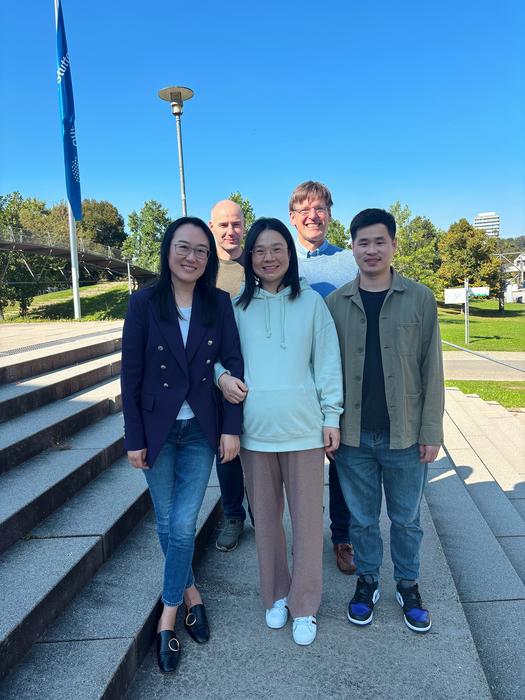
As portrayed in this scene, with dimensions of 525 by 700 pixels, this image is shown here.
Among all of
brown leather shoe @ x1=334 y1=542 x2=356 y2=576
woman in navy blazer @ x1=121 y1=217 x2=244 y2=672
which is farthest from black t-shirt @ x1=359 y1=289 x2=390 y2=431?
brown leather shoe @ x1=334 y1=542 x2=356 y2=576

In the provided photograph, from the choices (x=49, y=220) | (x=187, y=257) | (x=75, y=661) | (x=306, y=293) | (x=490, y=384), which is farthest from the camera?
(x=49, y=220)

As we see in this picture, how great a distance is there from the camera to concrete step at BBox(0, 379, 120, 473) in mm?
3158

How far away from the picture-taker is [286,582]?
2391mm

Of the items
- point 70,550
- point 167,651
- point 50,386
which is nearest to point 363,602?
point 167,651

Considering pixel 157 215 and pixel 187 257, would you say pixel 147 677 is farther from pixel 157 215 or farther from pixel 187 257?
pixel 157 215

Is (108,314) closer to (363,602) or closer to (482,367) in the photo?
(482,367)

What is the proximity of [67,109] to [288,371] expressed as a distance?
13.2 meters

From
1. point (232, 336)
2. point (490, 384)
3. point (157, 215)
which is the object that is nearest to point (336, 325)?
point (232, 336)

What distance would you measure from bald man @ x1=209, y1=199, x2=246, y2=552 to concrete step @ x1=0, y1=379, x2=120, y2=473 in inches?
54.5

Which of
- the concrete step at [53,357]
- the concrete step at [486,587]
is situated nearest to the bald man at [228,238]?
the concrete step at [486,587]

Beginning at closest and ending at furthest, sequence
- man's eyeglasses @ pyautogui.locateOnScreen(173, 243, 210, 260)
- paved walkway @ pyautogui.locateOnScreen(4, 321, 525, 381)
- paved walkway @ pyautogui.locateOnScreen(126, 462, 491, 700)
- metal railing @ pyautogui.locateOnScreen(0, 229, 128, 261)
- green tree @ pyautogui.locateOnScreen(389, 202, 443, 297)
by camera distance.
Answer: paved walkway @ pyautogui.locateOnScreen(126, 462, 491, 700) < man's eyeglasses @ pyautogui.locateOnScreen(173, 243, 210, 260) < paved walkway @ pyautogui.locateOnScreen(4, 321, 525, 381) < metal railing @ pyautogui.locateOnScreen(0, 229, 128, 261) < green tree @ pyautogui.locateOnScreen(389, 202, 443, 297)

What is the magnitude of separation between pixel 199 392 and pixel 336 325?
77 centimetres

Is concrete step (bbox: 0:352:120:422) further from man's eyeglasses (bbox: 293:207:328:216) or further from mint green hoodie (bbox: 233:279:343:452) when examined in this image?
man's eyeglasses (bbox: 293:207:328:216)

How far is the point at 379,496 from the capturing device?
2463 mm
